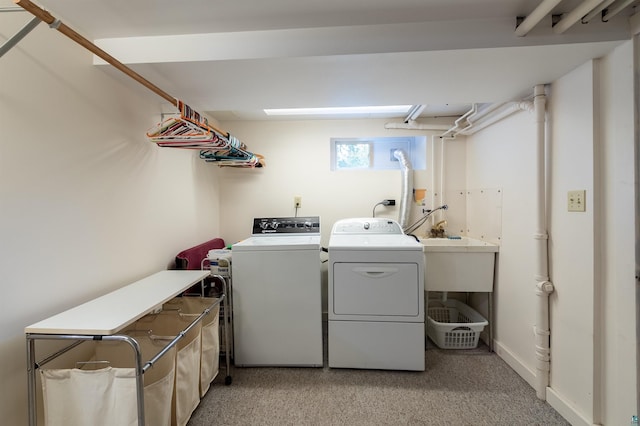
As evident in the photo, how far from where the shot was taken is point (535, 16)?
1.10 meters

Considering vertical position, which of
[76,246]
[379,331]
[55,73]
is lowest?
[379,331]

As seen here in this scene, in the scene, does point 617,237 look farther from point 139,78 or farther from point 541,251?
point 139,78

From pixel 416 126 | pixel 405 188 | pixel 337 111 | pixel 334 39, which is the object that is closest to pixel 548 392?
pixel 405 188

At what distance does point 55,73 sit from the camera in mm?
A: 1195

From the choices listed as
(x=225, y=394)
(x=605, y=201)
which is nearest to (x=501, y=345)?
(x=605, y=201)

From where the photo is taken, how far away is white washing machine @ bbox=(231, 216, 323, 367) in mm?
1982

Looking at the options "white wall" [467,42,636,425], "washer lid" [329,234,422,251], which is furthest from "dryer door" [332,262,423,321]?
"white wall" [467,42,636,425]

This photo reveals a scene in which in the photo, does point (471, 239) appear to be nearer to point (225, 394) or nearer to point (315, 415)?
point (315, 415)

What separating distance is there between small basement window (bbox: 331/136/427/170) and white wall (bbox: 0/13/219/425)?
6.00 ft

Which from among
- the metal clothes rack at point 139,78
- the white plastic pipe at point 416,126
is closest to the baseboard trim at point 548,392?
the white plastic pipe at point 416,126

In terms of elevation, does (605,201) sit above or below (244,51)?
below

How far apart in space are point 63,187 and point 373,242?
1.90m

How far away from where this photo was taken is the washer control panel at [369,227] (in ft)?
8.03

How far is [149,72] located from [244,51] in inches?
24.7
